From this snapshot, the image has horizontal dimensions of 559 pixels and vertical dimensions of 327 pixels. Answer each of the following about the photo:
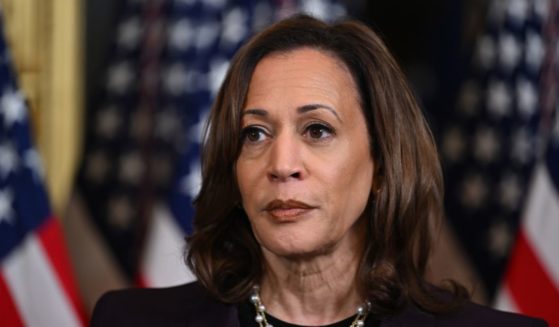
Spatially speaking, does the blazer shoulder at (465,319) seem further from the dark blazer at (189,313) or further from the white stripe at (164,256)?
the white stripe at (164,256)

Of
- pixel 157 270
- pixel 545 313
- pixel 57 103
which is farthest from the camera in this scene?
pixel 57 103

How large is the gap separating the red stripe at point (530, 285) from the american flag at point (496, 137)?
0.86ft

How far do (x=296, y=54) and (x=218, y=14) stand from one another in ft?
3.97

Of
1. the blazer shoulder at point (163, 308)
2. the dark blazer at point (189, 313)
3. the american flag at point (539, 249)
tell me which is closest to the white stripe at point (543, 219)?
the american flag at point (539, 249)

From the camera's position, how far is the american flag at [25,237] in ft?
7.75

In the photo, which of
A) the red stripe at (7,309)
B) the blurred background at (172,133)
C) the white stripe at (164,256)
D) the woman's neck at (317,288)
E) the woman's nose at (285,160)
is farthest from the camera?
the white stripe at (164,256)

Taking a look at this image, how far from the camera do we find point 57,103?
307cm

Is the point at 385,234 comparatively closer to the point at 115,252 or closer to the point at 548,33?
the point at 548,33

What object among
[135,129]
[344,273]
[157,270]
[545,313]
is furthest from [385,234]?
[135,129]

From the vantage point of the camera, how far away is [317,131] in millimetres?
1573

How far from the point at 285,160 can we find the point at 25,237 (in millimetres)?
1128

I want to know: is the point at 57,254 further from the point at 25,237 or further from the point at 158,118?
the point at 158,118

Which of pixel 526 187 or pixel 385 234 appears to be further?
pixel 526 187

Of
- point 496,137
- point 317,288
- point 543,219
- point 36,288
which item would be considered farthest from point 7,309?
point 496,137
